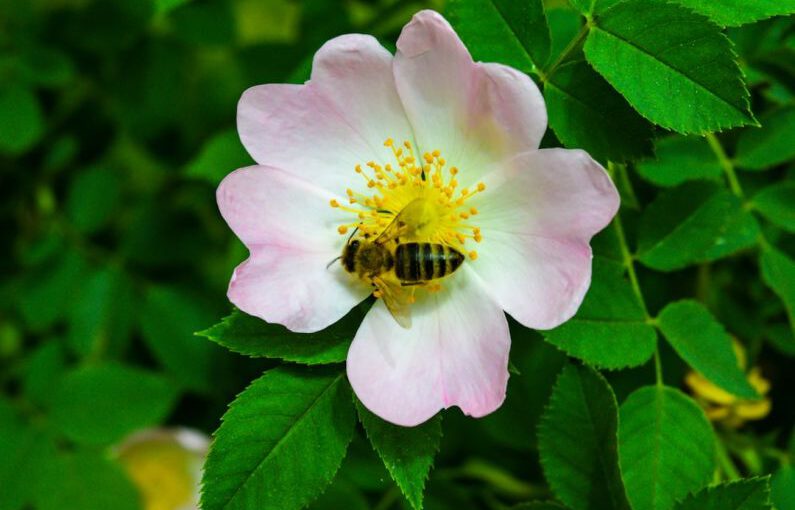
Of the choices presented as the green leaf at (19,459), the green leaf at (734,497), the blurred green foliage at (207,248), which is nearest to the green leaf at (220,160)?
the blurred green foliage at (207,248)

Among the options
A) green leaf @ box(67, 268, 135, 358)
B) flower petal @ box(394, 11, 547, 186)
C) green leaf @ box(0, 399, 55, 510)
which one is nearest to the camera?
flower petal @ box(394, 11, 547, 186)

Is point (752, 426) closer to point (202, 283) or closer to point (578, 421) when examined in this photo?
point (578, 421)

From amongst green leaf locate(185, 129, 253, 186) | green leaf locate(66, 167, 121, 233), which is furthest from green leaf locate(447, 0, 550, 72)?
green leaf locate(66, 167, 121, 233)

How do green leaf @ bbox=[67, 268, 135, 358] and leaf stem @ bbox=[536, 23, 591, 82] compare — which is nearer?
leaf stem @ bbox=[536, 23, 591, 82]

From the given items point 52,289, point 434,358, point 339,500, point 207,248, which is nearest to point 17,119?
point 52,289

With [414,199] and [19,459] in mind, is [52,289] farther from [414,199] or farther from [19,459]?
[414,199]

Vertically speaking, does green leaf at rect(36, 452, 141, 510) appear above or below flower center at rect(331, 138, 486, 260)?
below

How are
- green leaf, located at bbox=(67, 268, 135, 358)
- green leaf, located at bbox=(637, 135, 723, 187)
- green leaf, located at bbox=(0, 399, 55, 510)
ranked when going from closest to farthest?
green leaf, located at bbox=(637, 135, 723, 187) → green leaf, located at bbox=(0, 399, 55, 510) → green leaf, located at bbox=(67, 268, 135, 358)

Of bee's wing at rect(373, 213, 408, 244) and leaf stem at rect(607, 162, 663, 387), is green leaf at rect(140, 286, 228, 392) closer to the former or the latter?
bee's wing at rect(373, 213, 408, 244)
